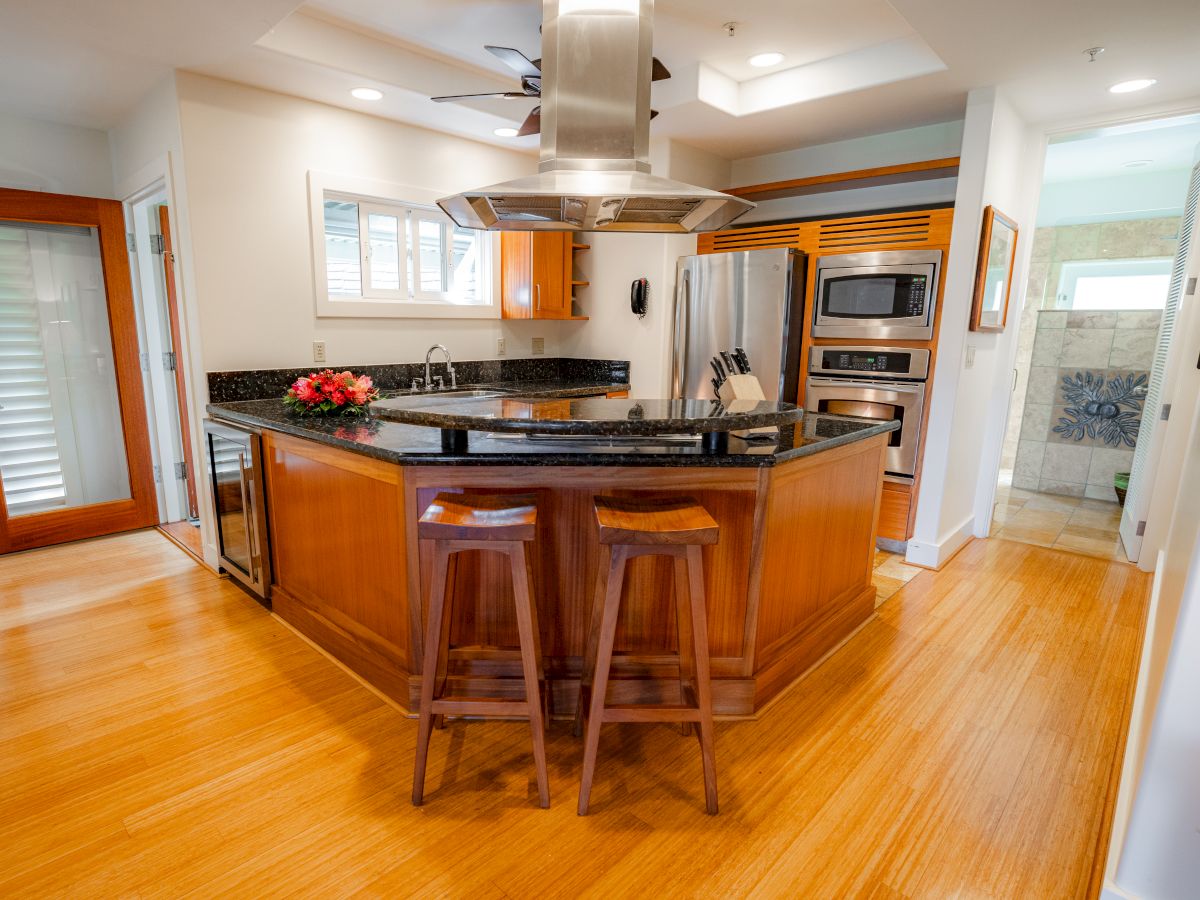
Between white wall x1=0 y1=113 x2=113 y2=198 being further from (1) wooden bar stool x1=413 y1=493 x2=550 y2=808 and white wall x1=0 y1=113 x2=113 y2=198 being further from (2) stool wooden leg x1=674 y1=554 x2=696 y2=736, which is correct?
(2) stool wooden leg x1=674 y1=554 x2=696 y2=736

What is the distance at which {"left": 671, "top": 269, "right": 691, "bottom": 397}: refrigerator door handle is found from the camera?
4.15 m

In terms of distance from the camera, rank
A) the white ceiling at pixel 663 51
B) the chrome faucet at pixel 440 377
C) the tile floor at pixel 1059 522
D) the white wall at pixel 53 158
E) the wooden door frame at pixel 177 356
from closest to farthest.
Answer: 1. the white ceiling at pixel 663 51
2. the white wall at pixel 53 158
3. the wooden door frame at pixel 177 356
4. the chrome faucet at pixel 440 377
5. the tile floor at pixel 1059 522

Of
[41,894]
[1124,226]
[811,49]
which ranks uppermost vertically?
[811,49]

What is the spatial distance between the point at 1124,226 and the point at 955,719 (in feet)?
16.9

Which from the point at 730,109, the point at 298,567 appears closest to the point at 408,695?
the point at 298,567

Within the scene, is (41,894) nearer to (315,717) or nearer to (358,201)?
(315,717)

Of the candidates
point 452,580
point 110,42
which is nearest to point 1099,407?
point 452,580

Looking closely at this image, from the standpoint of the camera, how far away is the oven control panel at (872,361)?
11.7 ft

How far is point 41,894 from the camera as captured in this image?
1.46 m

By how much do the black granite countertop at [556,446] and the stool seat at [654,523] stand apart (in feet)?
0.52

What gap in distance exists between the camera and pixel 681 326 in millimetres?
4188

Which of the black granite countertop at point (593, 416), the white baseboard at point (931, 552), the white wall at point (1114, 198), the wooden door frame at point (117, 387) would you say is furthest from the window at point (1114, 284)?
the wooden door frame at point (117, 387)

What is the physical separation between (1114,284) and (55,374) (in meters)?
7.94

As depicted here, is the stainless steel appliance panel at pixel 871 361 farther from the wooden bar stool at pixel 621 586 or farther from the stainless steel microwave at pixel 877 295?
the wooden bar stool at pixel 621 586
